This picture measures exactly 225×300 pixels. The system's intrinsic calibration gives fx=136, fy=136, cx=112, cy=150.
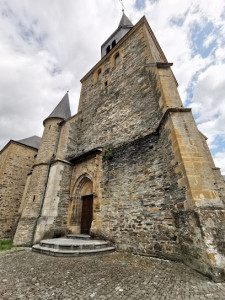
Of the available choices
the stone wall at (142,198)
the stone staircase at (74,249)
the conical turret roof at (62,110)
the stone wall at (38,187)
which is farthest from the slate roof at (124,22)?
the stone staircase at (74,249)

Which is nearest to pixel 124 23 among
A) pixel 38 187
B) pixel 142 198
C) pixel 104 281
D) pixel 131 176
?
pixel 131 176

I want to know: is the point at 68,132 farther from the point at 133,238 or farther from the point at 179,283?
the point at 179,283

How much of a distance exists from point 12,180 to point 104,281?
12.6 meters

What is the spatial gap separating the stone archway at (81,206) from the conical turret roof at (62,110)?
5.50m

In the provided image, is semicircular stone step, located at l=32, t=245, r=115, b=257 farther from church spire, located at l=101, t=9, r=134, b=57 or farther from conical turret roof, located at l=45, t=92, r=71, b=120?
church spire, located at l=101, t=9, r=134, b=57

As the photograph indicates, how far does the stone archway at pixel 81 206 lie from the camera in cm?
675

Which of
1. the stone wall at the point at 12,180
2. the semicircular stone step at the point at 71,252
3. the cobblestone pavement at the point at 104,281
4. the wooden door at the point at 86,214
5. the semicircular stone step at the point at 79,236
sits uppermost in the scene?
the stone wall at the point at 12,180

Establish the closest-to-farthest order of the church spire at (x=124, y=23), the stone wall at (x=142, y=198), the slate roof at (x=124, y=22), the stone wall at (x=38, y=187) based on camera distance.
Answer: the stone wall at (x=142, y=198) → the stone wall at (x=38, y=187) → the church spire at (x=124, y=23) → the slate roof at (x=124, y=22)

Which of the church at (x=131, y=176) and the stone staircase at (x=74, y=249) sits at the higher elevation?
the church at (x=131, y=176)

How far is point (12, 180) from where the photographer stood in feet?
38.6

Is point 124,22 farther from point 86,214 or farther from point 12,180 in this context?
point 12,180

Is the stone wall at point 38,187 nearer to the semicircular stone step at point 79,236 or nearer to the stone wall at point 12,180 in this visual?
the semicircular stone step at point 79,236

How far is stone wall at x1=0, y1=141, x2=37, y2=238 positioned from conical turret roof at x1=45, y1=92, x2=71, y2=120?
573 centimetres

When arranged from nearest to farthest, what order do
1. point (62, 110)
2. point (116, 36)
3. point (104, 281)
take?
point (104, 281) < point (62, 110) < point (116, 36)
